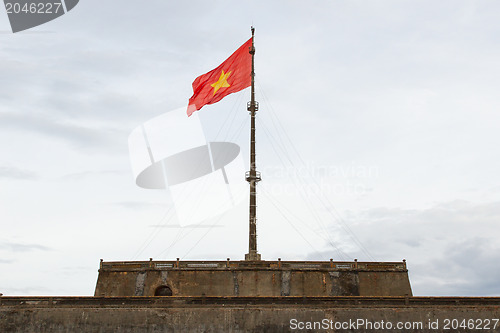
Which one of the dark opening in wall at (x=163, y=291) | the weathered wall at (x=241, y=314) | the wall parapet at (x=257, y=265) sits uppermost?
the wall parapet at (x=257, y=265)

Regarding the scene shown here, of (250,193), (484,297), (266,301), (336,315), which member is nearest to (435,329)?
(484,297)

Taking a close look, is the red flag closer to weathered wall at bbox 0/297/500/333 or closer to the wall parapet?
the wall parapet

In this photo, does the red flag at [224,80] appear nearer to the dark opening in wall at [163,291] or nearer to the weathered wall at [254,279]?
the weathered wall at [254,279]

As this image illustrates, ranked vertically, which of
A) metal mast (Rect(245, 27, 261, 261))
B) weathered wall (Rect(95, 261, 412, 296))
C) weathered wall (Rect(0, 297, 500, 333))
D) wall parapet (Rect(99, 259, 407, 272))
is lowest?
weathered wall (Rect(0, 297, 500, 333))

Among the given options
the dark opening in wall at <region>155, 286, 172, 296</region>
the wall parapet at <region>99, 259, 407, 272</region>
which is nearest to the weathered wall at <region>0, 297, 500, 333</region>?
the dark opening in wall at <region>155, 286, 172, 296</region>

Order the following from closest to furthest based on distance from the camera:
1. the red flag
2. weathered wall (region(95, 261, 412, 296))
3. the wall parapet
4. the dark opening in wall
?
weathered wall (region(95, 261, 412, 296)) < the dark opening in wall < the wall parapet < the red flag

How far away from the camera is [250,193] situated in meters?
29.3

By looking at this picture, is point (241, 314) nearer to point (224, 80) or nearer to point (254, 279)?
point (254, 279)

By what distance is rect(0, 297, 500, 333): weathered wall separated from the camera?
18812 mm

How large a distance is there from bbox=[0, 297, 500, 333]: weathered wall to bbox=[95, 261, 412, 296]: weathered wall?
575cm

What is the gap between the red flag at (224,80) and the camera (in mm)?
29703

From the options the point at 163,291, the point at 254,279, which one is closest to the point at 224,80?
the point at 254,279

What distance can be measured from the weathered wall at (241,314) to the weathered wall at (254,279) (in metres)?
5.75

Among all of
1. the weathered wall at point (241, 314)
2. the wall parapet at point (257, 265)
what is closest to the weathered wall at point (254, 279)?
the wall parapet at point (257, 265)
